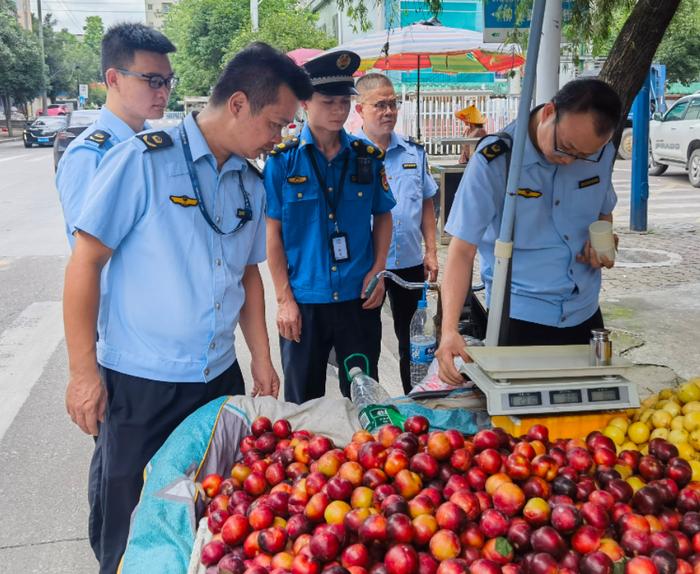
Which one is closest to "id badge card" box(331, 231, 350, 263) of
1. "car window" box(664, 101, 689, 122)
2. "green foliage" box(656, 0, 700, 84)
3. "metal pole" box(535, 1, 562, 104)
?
"metal pole" box(535, 1, 562, 104)

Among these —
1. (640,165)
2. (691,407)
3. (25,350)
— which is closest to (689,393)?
(691,407)

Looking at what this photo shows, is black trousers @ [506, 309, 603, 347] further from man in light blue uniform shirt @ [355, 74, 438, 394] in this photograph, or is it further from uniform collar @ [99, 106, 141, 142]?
uniform collar @ [99, 106, 141, 142]

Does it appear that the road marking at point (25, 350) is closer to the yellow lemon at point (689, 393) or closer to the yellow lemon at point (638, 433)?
the yellow lemon at point (638, 433)

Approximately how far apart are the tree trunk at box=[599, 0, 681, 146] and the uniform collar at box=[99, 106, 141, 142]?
9.39 ft

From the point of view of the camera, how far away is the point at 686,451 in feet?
7.93

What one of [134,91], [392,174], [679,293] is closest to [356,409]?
[134,91]

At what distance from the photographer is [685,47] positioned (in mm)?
29219

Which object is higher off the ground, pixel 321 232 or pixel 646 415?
pixel 321 232

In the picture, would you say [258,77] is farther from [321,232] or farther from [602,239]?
[602,239]

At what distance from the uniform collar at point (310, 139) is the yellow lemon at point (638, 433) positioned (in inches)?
77.1

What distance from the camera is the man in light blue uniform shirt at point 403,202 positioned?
4652 millimetres

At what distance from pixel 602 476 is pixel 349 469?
2.42 ft

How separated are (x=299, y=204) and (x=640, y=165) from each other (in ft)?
30.5

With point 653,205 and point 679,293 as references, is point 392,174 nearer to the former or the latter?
point 679,293
